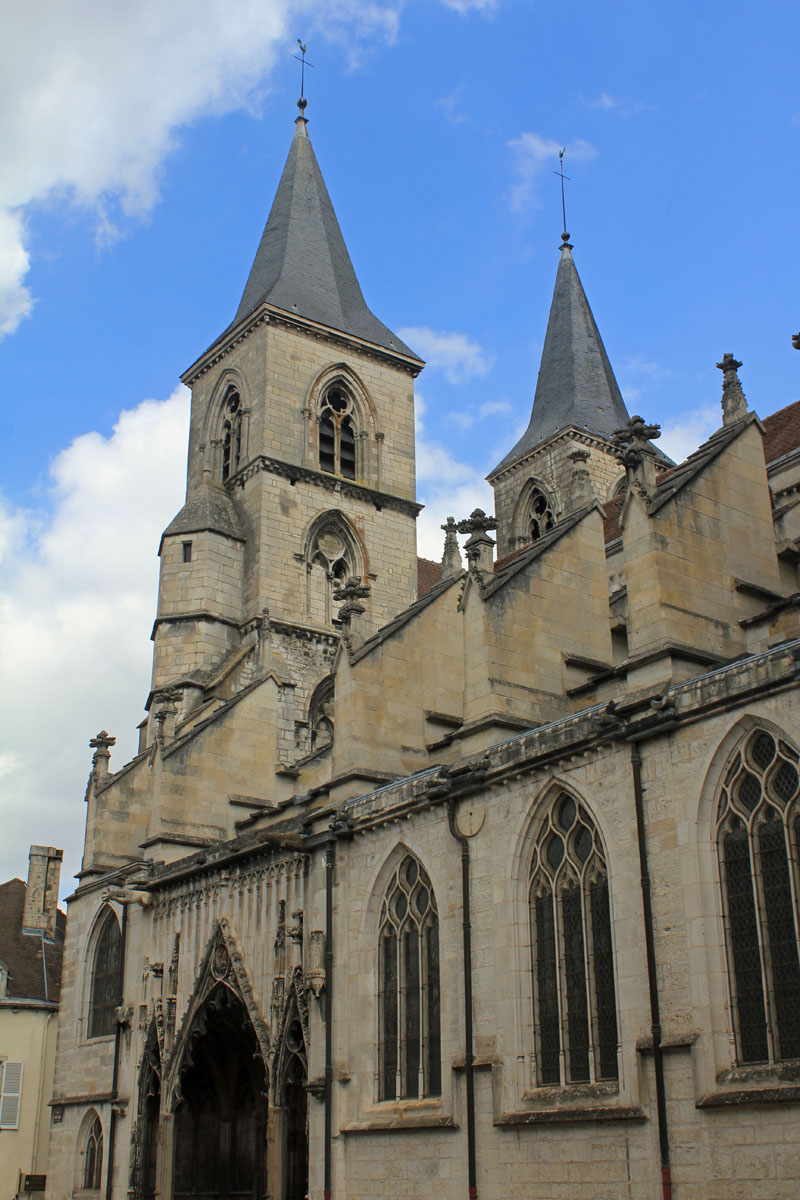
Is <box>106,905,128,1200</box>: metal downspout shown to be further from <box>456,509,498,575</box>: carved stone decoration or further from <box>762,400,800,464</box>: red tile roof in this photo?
<box>762,400,800,464</box>: red tile roof

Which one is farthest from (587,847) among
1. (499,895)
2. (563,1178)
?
(563,1178)

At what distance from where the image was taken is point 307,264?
3500cm

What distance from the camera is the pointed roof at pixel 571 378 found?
124ft

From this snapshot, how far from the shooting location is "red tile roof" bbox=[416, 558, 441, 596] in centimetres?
3534

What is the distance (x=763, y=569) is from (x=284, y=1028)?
8320 mm

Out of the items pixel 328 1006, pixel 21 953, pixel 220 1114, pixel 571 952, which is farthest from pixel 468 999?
pixel 21 953

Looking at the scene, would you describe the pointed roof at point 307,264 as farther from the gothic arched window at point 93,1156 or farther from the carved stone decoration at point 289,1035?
the carved stone decoration at point 289,1035

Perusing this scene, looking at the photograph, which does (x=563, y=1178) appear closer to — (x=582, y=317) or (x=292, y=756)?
(x=292, y=756)

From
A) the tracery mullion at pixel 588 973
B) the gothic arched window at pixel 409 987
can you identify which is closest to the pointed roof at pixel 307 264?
the gothic arched window at pixel 409 987

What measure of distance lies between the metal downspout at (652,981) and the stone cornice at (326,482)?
19.8 metres

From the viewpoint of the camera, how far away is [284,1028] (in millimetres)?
16562

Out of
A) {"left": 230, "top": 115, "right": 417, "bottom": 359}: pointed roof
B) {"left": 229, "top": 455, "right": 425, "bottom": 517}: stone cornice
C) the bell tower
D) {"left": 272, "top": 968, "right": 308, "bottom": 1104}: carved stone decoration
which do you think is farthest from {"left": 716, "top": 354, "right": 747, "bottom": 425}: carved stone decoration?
{"left": 230, "top": 115, "right": 417, "bottom": 359}: pointed roof

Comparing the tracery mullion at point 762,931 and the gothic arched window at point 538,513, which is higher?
the gothic arched window at point 538,513

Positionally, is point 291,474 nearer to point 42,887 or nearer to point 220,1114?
point 42,887
